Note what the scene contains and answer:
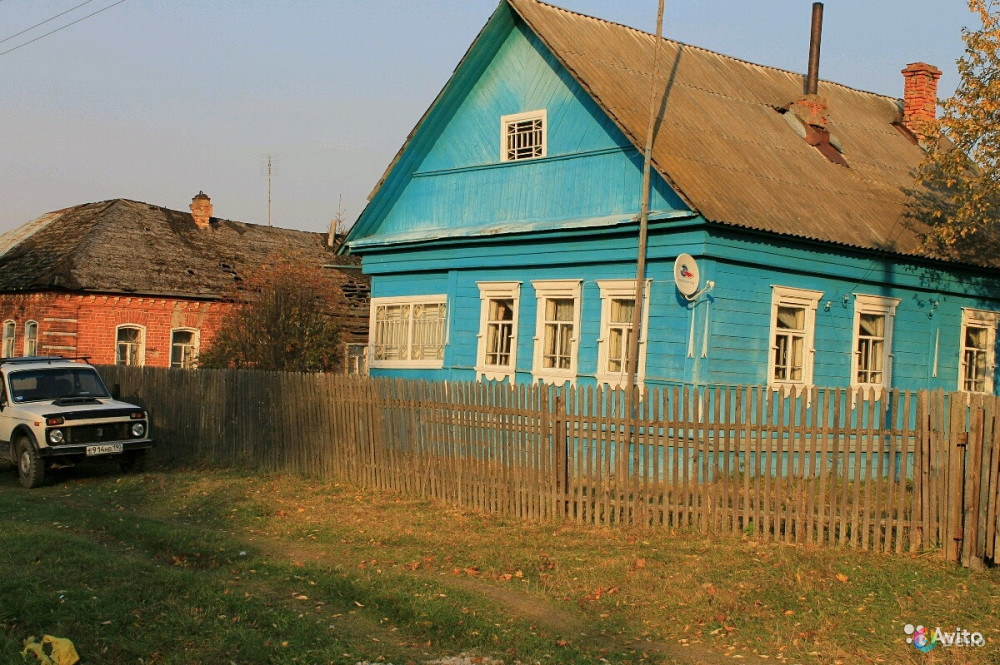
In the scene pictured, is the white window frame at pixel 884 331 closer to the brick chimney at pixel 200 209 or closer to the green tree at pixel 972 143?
the green tree at pixel 972 143

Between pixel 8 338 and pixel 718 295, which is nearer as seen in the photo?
pixel 718 295

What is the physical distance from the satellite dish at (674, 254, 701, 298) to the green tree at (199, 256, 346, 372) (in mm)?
15525

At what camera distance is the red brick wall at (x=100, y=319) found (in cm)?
3167

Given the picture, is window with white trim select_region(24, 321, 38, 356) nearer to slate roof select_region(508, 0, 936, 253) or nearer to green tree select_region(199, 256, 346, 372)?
green tree select_region(199, 256, 346, 372)

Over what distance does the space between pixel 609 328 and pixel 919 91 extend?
37.0 ft

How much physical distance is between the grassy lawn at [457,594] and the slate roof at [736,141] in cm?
604

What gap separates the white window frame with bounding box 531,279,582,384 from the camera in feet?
57.2

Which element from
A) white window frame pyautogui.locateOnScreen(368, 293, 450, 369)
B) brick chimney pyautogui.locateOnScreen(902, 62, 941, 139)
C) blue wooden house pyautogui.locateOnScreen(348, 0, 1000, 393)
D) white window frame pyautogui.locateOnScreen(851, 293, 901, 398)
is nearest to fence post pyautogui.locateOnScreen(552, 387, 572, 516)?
blue wooden house pyautogui.locateOnScreen(348, 0, 1000, 393)

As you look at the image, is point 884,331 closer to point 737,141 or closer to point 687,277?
point 737,141

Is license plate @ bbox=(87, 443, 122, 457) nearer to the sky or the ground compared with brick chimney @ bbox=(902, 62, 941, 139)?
nearer to the ground

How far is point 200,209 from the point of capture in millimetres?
37219

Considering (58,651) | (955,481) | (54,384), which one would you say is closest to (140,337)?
(54,384)

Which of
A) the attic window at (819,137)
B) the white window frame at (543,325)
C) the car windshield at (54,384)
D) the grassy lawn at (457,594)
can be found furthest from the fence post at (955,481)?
the car windshield at (54,384)

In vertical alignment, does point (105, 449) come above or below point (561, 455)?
below
